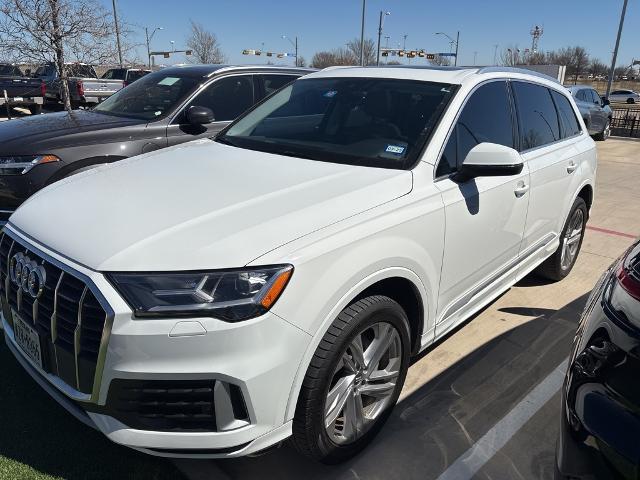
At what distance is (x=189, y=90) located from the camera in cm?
561

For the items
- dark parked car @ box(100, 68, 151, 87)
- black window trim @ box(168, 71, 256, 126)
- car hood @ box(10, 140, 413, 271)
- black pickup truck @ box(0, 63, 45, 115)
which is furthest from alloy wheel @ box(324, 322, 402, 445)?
dark parked car @ box(100, 68, 151, 87)

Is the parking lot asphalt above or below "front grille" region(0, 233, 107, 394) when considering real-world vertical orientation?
below

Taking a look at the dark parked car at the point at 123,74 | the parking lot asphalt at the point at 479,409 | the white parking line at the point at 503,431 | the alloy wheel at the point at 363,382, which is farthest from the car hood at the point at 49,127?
the dark parked car at the point at 123,74

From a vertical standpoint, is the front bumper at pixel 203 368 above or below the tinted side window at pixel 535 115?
below

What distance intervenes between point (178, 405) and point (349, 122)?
2.00 meters

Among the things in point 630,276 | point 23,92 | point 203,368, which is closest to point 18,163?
point 203,368

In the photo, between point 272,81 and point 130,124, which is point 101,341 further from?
point 272,81

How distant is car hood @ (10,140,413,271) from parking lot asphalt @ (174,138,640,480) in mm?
1097

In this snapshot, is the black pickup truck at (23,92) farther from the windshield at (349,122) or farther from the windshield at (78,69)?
the windshield at (349,122)

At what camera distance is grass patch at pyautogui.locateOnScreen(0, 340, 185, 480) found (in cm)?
241

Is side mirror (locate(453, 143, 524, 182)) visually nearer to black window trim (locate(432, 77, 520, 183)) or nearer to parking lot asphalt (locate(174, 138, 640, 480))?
black window trim (locate(432, 77, 520, 183))

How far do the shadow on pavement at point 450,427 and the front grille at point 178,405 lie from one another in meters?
0.65

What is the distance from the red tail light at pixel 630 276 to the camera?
175 cm

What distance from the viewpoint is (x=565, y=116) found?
4590 millimetres
